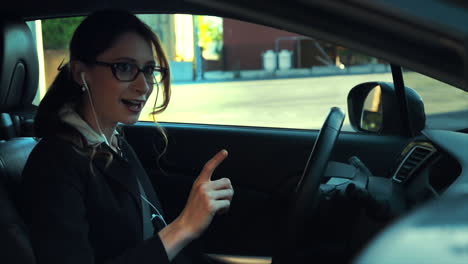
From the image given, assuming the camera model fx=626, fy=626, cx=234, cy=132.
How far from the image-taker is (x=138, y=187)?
1817 millimetres

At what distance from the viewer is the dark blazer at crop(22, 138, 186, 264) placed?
1502 mm

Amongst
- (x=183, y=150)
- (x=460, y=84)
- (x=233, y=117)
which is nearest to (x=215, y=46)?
(x=233, y=117)

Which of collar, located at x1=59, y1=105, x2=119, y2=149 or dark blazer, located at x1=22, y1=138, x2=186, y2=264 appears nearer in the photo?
dark blazer, located at x1=22, y1=138, x2=186, y2=264

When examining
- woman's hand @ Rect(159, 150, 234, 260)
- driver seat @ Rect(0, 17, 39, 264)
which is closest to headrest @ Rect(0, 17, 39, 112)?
driver seat @ Rect(0, 17, 39, 264)

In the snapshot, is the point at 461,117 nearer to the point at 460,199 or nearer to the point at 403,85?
the point at 403,85

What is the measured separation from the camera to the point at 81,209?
156 cm

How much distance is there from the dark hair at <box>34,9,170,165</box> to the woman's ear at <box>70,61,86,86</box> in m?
0.01

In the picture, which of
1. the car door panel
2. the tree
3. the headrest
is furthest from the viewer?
the tree

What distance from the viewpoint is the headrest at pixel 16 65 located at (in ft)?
7.54

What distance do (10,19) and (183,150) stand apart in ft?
3.67

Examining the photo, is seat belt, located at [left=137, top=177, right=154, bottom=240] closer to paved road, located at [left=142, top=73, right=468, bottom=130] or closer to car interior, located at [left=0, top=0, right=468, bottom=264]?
car interior, located at [left=0, top=0, right=468, bottom=264]

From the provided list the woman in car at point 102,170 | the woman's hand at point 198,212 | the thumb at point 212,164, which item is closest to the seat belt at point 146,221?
the woman in car at point 102,170

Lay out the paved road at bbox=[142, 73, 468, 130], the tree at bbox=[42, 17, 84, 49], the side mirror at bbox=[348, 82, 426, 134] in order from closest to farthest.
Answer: the side mirror at bbox=[348, 82, 426, 134] → the tree at bbox=[42, 17, 84, 49] → the paved road at bbox=[142, 73, 468, 130]

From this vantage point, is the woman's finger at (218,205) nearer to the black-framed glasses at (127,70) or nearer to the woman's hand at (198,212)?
the woman's hand at (198,212)
